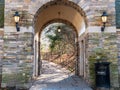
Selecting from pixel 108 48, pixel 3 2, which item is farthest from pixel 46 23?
pixel 108 48

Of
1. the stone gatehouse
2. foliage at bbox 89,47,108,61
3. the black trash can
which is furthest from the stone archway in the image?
the black trash can

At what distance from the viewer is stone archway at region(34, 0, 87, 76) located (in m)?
7.53

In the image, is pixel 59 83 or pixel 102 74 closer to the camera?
pixel 102 74

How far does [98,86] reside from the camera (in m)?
6.65

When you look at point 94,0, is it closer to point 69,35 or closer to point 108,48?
point 108,48

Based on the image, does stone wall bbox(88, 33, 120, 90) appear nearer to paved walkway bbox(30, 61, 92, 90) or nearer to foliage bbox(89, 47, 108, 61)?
foliage bbox(89, 47, 108, 61)

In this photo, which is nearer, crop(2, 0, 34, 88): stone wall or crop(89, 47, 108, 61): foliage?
crop(2, 0, 34, 88): stone wall

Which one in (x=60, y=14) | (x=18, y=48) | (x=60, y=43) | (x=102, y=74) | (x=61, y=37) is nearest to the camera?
(x=102, y=74)

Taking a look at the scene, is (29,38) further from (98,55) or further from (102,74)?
(102,74)

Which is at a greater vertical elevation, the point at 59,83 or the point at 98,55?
the point at 98,55

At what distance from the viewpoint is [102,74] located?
6.63m

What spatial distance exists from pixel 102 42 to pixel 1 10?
156 inches

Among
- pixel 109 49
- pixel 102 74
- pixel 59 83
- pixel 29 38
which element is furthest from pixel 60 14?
pixel 102 74

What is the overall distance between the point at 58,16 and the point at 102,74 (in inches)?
181
